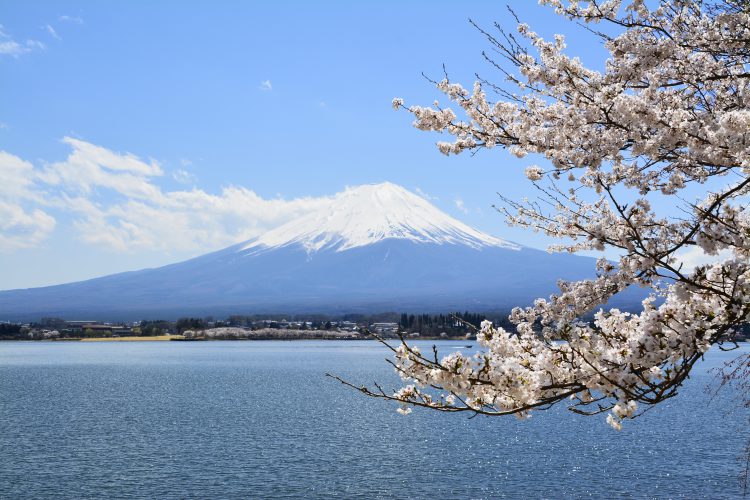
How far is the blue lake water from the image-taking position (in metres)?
16.5

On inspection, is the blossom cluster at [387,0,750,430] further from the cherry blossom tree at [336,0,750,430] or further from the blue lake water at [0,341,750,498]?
the blue lake water at [0,341,750,498]

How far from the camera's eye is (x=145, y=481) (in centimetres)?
1692

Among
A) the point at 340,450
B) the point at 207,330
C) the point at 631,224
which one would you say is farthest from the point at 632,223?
the point at 207,330

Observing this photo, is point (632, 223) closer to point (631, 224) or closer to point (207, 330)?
point (631, 224)

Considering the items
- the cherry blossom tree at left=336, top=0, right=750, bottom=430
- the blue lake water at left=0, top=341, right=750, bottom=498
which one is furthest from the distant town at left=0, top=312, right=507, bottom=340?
the cherry blossom tree at left=336, top=0, right=750, bottom=430

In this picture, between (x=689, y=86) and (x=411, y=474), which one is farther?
(x=411, y=474)

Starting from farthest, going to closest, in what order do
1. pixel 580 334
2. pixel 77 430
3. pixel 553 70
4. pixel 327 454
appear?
pixel 77 430
pixel 327 454
pixel 553 70
pixel 580 334

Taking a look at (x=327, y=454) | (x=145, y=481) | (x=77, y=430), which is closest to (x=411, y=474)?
(x=327, y=454)

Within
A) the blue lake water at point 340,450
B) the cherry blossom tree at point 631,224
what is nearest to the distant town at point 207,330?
the blue lake water at point 340,450

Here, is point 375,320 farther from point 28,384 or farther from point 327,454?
point 327,454

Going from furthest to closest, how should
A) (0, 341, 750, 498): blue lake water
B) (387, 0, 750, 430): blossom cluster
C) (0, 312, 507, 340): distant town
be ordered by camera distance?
(0, 312, 507, 340): distant town < (0, 341, 750, 498): blue lake water < (387, 0, 750, 430): blossom cluster

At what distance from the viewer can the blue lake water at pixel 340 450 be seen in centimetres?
1650

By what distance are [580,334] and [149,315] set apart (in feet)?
633

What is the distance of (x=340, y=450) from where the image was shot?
20906 millimetres
